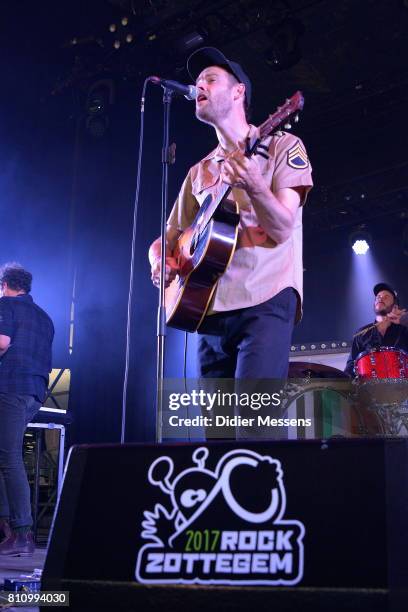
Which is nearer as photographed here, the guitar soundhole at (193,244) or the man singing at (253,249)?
the man singing at (253,249)

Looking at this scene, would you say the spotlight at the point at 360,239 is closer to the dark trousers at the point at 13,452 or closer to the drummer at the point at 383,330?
the drummer at the point at 383,330

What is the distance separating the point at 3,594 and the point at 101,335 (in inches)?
206

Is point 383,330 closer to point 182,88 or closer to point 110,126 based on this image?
point 110,126

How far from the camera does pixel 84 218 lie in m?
8.01

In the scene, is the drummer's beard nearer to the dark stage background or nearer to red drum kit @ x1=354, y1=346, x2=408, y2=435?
red drum kit @ x1=354, y1=346, x2=408, y2=435

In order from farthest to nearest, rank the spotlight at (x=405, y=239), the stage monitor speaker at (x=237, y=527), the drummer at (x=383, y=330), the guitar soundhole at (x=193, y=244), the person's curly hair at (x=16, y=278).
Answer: the spotlight at (x=405, y=239), the drummer at (x=383, y=330), the person's curly hair at (x=16, y=278), the guitar soundhole at (x=193, y=244), the stage monitor speaker at (x=237, y=527)

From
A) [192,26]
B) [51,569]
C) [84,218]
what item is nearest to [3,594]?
[51,569]

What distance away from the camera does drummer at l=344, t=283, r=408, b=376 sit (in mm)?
6859

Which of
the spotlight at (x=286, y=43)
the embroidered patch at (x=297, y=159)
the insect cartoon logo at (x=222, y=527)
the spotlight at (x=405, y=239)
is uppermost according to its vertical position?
the spotlight at (x=286, y=43)

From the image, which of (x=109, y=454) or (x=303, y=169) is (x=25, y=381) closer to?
(x=303, y=169)

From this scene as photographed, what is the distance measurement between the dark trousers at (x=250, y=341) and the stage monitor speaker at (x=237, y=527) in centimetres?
71

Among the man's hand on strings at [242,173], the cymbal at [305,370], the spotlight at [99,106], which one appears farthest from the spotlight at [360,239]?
the man's hand on strings at [242,173]

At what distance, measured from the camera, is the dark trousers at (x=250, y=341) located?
2150 mm

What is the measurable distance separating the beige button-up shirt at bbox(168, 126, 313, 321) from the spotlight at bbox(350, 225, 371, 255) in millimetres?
9432
